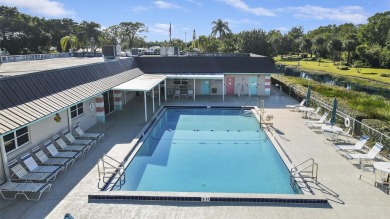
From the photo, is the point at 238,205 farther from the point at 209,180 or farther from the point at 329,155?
the point at 329,155

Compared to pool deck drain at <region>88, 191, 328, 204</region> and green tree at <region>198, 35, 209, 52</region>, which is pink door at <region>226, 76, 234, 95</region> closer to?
pool deck drain at <region>88, 191, 328, 204</region>

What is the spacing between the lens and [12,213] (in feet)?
28.2

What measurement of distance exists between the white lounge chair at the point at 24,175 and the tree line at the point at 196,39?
44.1 m

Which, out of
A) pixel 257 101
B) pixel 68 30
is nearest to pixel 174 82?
pixel 257 101

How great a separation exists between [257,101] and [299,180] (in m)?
14.7

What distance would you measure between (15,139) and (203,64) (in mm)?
19332

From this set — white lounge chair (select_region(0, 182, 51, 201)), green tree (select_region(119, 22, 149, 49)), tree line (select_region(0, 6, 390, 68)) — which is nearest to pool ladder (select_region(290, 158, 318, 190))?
white lounge chair (select_region(0, 182, 51, 201))

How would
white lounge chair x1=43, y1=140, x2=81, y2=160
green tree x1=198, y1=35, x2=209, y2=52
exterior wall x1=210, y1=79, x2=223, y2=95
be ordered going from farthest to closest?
green tree x1=198, y1=35, x2=209, y2=52 < exterior wall x1=210, y1=79, x2=223, y2=95 < white lounge chair x1=43, y1=140, x2=81, y2=160

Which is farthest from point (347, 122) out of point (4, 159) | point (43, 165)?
point (4, 159)

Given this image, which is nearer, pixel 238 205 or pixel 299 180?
pixel 238 205

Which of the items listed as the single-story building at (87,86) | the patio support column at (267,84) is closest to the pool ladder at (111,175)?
the single-story building at (87,86)

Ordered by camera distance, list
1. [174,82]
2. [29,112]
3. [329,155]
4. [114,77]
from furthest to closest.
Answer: [174,82] < [114,77] < [329,155] < [29,112]

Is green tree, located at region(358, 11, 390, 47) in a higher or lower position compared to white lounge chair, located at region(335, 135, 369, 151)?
higher

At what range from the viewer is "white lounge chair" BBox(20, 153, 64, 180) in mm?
10586
